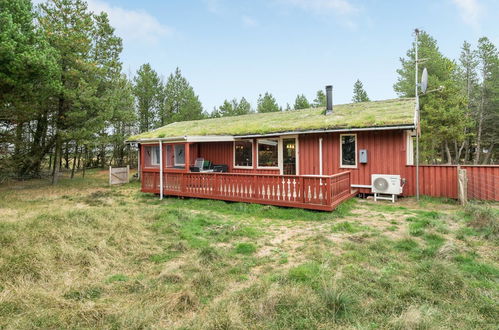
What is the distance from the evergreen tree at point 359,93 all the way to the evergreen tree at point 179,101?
882 inches

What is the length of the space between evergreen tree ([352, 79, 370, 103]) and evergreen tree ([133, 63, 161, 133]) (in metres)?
26.4

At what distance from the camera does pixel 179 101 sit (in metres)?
30.4

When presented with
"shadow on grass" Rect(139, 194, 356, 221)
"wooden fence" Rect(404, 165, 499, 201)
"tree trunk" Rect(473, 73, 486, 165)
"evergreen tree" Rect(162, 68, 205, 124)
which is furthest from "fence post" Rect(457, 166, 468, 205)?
"evergreen tree" Rect(162, 68, 205, 124)

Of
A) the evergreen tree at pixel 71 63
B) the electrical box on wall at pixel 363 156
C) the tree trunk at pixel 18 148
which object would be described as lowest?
the electrical box on wall at pixel 363 156

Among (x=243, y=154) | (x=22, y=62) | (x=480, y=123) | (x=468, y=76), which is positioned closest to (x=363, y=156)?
(x=243, y=154)

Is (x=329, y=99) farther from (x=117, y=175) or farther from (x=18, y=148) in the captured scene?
(x=18, y=148)

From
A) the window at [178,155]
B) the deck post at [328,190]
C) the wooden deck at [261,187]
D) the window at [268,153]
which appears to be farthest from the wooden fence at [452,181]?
the window at [178,155]

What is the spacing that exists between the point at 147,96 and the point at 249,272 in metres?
29.1

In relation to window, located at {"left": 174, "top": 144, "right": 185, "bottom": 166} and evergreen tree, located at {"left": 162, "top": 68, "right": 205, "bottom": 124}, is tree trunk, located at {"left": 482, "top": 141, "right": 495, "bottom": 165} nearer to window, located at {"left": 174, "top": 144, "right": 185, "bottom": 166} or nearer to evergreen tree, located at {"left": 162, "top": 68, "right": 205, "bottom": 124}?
window, located at {"left": 174, "top": 144, "right": 185, "bottom": 166}

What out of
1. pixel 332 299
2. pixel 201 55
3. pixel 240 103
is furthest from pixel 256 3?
pixel 332 299

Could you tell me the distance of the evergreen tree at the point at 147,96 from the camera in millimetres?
28641

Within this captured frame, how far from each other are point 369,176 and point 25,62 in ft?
41.9

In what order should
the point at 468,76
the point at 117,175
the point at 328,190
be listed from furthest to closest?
the point at 468,76 → the point at 117,175 → the point at 328,190

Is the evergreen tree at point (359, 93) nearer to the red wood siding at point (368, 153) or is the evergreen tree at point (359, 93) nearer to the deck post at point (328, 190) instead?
the red wood siding at point (368, 153)
